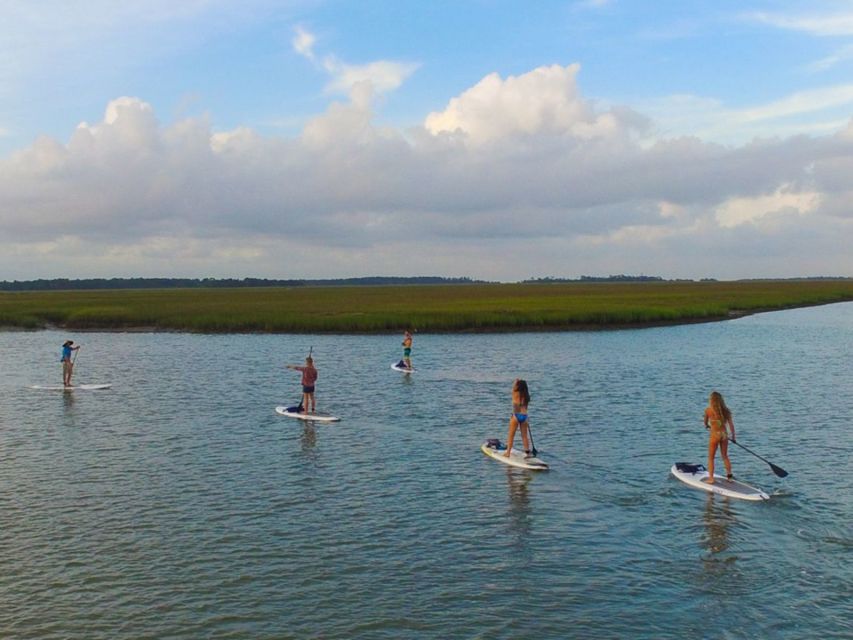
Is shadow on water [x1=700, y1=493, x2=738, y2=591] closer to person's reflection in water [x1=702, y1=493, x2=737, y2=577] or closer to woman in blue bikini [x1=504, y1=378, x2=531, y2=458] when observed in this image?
person's reflection in water [x1=702, y1=493, x2=737, y2=577]

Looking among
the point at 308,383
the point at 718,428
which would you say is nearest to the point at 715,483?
the point at 718,428

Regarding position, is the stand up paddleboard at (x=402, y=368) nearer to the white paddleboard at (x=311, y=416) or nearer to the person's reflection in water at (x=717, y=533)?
the white paddleboard at (x=311, y=416)

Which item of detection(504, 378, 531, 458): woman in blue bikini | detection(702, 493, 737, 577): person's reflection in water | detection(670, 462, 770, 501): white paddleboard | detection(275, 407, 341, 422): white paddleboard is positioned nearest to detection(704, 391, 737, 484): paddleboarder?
detection(670, 462, 770, 501): white paddleboard

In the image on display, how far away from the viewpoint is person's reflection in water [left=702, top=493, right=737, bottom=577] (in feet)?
50.4

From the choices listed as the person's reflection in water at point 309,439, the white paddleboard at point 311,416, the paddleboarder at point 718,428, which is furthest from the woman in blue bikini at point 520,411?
the white paddleboard at point 311,416

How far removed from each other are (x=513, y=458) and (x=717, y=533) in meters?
6.94

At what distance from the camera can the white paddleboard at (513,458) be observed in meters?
22.3

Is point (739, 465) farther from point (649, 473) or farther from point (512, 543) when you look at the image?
point (512, 543)

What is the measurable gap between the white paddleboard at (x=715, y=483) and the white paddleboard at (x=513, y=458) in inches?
135

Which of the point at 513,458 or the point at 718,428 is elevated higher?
the point at 718,428

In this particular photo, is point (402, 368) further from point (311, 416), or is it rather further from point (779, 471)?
point (779, 471)

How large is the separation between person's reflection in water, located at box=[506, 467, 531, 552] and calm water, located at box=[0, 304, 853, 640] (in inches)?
3.7

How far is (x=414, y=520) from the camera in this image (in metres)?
17.9

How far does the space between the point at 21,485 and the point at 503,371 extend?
29404 mm
